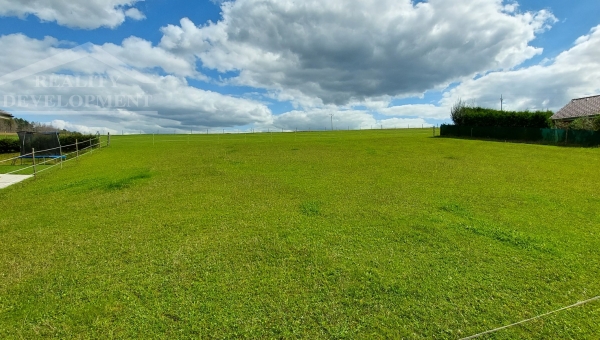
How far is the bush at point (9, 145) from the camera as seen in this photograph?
70.8ft

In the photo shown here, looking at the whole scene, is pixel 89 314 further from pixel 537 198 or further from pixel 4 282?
pixel 537 198

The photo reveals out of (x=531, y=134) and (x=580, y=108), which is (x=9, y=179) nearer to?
(x=531, y=134)

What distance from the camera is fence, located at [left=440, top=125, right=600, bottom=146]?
2109cm

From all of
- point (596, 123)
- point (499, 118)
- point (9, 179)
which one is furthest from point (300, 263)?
point (499, 118)

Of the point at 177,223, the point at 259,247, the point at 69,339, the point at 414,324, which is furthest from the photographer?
the point at 177,223

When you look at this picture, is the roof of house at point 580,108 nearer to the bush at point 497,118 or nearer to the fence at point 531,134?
the bush at point 497,118

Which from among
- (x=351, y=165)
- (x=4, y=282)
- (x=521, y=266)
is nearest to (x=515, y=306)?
(x=521, y=266)

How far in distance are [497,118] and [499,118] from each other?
7.3 inches

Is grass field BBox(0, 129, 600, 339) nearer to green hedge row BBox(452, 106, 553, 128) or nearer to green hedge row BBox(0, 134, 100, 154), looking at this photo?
green hedge row BBox(0, 134, 100, 154)

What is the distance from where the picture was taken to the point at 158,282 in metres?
3.44

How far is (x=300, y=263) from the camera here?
3873 mm

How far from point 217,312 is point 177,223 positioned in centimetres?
297

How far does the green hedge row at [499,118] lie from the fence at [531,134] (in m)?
2.10

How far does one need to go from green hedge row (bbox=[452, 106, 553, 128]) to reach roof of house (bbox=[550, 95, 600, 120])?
2.16 metres
